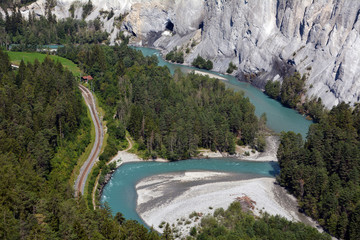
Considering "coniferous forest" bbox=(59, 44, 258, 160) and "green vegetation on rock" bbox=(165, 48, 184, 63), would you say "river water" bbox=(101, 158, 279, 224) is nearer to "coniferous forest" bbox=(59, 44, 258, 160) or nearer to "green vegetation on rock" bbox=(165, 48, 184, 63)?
"coniferous forest" bbox=(59, 44, 258, 160)

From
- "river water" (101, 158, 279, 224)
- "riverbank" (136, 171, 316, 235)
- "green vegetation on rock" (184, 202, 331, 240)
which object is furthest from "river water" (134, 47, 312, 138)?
"green vegetation on rock" (184, 202, 331, 240)

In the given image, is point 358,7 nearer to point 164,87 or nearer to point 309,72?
point 309,72

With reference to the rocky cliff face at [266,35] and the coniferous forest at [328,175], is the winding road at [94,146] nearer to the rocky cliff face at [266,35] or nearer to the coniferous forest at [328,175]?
the coniferous forest at [328,175]

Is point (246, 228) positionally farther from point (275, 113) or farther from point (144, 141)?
point (275, 113)

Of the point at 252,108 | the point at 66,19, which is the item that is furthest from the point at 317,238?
the point at 66,19

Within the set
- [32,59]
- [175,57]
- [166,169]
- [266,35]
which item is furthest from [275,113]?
[32,59]
